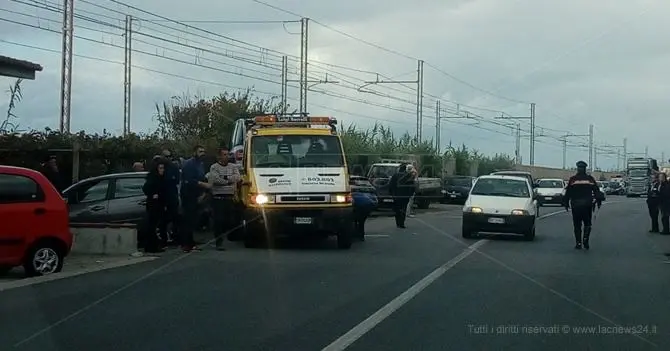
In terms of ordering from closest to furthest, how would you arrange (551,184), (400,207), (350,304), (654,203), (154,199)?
1. (350,304)
2. (154,199)
3. (400,207)
4. (654,203)
5. (551,184)

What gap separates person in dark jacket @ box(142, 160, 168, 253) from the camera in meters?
18.0

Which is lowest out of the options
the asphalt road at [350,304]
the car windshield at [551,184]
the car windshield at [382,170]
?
the asphalt road at [350,304]

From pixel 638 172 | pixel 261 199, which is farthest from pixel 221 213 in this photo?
pixel 638 172

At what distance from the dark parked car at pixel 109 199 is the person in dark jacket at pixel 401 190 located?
8.82 metres

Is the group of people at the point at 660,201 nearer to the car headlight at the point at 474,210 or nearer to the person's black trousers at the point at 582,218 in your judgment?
the car headlight at the point at 474,210

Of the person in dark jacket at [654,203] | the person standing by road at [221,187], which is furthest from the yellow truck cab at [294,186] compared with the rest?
the person in dark jacket at [654,203]

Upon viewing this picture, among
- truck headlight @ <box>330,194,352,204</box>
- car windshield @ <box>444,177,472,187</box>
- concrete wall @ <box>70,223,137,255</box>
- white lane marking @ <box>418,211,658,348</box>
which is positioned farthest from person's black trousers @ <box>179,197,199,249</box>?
car windshield @ <box>444,177,472,187</box>

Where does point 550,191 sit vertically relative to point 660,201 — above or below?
below

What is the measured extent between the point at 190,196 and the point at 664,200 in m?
14.5

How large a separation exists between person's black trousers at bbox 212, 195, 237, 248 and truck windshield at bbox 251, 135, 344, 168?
105 cm

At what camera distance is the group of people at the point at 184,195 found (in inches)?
712

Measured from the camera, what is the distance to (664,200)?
87.1 feet

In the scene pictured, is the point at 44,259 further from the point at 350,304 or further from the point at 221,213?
the point at 221,213

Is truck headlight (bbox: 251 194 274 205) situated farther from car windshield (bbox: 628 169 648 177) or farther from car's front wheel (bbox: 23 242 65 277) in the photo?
car windshield (bbox: 628 169 648 177)
